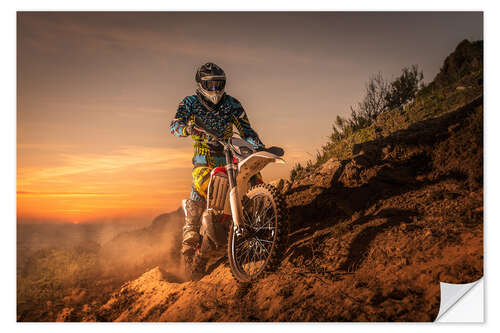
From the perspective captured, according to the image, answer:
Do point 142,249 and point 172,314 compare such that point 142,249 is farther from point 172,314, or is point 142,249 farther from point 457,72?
point 457,72

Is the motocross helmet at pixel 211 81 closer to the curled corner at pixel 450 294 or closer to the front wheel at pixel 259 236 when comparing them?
the front wheel at pixel 259 236

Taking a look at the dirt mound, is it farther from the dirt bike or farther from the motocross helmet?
the motocross helmet

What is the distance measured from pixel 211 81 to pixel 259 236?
187 centimetres

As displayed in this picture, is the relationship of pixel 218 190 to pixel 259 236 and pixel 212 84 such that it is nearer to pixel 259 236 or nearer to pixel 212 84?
pixel 259 236

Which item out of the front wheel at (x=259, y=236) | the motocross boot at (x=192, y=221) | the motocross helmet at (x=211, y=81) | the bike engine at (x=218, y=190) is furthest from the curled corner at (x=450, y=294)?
the motocross helmet at (x=211, y=81)

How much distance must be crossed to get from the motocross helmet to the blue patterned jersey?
107mm

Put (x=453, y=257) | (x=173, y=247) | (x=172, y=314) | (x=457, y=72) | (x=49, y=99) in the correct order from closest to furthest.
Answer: (x=453, y=257) → (x=172, y=314) → (x=49, y=99) → (x=173, y=247) → (x=457, y=72)

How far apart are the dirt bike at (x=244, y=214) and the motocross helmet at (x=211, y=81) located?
1.68 ft

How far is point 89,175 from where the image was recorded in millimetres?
5402

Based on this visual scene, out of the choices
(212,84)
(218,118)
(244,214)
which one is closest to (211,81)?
(212,84)

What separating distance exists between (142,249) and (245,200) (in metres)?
3.45

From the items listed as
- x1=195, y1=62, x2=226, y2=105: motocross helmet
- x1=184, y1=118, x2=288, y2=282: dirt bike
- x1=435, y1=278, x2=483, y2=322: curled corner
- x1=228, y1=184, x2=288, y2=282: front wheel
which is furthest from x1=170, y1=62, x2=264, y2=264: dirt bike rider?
x1=435, y1=278, x2=483, y2=322: curled corner

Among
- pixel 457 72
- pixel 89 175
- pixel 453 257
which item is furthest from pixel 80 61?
pixel 457 72

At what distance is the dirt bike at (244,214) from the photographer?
148 inches
